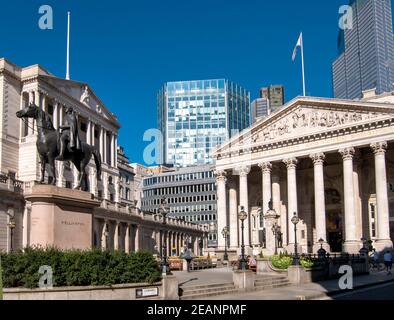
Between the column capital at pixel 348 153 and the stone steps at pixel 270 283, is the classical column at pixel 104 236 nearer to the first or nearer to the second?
the column capital at pixel 348 153

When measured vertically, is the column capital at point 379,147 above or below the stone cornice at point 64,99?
below

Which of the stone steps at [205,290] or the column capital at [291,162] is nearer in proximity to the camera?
the stone steps at [205,290]

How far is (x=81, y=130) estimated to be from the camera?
93.6 metres

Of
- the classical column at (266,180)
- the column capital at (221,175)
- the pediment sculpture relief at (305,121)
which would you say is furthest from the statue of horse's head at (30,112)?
the column capital at (221,175)

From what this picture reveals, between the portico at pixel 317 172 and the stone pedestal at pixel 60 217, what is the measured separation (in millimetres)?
41622

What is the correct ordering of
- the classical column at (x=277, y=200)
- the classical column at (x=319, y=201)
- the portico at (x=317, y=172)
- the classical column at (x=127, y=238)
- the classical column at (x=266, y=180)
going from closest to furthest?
1. the portico at (x=317, y=172)
2. the classical column at (x=319, y=201)
3. the classical column at (x=266, y=180)
4. the classical column at (x=277, y=200)
5. the classical column at (x=127, y=238)

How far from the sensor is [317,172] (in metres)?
71.6

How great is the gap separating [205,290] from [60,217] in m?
11.1

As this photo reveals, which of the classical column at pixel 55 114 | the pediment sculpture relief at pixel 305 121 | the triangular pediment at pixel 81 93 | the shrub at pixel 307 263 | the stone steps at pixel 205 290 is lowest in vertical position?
the stone steps at pixel 205 290

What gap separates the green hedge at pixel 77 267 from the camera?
66.3ft

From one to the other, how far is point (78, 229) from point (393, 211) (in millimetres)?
59207

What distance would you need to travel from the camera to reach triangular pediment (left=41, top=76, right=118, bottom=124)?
84.5 meters

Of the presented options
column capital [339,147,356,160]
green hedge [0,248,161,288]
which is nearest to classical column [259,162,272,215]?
column capital [339,147,356,160]
